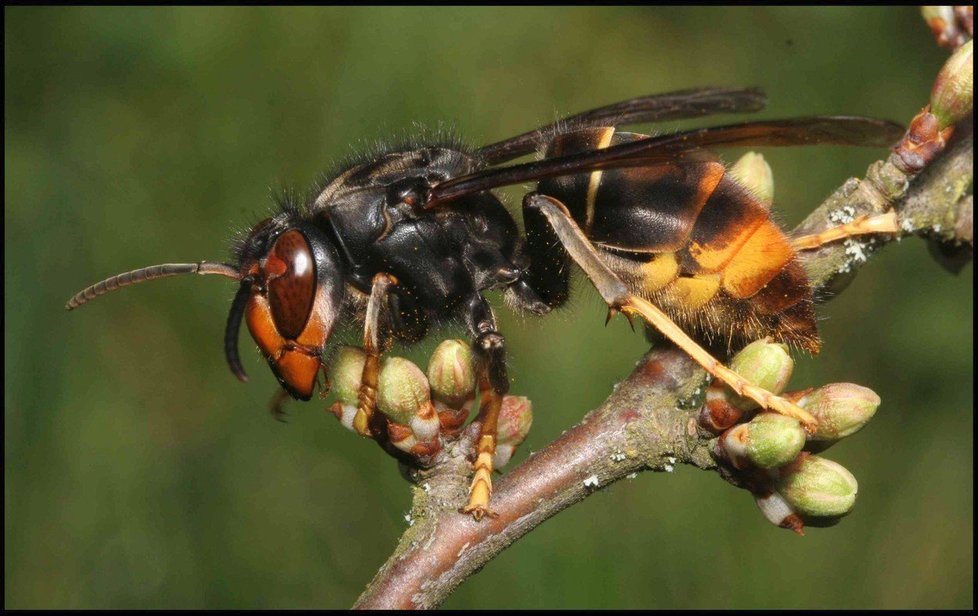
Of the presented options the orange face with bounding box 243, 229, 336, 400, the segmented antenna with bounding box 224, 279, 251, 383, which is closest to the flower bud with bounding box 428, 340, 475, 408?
the orange face with bounding box 243, 229, 336, 400

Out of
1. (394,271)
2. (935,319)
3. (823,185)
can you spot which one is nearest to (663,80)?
(823,185)

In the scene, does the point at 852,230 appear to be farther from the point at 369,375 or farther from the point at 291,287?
the point at 291,287

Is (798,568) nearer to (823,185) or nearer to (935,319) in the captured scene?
(935,319)

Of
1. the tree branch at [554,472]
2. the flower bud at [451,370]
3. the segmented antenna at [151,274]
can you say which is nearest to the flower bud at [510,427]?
the tree branch at [554,472]

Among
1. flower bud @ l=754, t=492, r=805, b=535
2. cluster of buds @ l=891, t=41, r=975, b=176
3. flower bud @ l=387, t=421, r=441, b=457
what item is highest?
cluster of buds @ l=891, t=41, r=975, b=176

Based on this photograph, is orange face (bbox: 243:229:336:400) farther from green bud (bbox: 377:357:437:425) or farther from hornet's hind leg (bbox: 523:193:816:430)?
hornet's hind leg (bbox: 523:193:816:430)
